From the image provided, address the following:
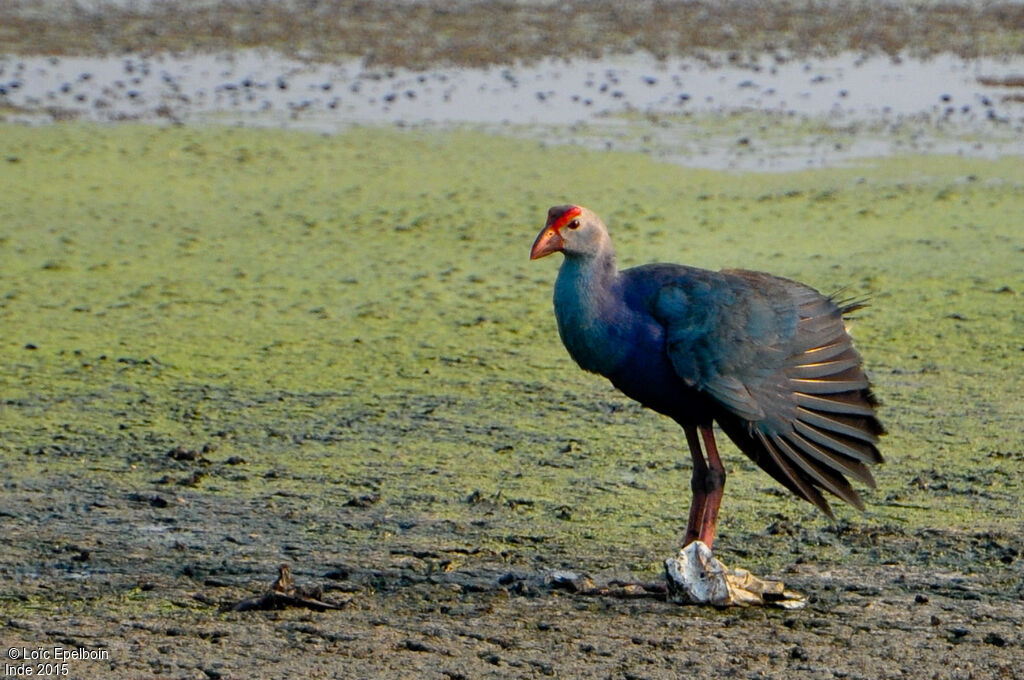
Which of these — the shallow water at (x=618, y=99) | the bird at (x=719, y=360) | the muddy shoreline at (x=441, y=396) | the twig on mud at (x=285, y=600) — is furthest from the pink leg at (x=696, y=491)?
the shallow water at (x=618, y=99)

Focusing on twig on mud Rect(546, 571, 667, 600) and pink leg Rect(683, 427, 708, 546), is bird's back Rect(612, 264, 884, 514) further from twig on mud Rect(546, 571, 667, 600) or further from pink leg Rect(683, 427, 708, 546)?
twig on mud Rect(546, 571, 667, 600)

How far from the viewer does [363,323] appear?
21.9ft

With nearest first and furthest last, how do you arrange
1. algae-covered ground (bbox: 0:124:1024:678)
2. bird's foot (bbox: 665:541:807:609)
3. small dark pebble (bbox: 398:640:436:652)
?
small dark pebble (bbox: 398:640:436:652)
algae-covered ground (bbox: 0:124:1024:678)
bird's foot (bbox: 665:541:807:609)

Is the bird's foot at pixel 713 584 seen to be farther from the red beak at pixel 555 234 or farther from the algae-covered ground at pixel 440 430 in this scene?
the red beak at pixel 555 234

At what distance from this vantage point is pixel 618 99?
39.7ft

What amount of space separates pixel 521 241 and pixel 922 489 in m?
3.54

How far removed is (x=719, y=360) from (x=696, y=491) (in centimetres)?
44

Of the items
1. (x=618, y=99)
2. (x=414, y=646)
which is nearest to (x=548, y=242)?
(x=414, y=646)

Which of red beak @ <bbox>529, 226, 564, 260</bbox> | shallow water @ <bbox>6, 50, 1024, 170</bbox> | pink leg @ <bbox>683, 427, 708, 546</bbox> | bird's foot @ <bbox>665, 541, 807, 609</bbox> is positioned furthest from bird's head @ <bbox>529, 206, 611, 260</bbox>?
shallow water @ <bbox>6, 50, 1024, 170</bbox>

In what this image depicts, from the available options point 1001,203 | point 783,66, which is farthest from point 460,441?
point 783,66

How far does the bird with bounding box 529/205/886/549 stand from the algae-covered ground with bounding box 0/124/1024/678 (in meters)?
0.32

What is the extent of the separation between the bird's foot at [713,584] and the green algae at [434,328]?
0.42m

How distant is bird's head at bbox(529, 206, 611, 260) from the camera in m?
4.05

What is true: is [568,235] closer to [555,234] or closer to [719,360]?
[555,234]
